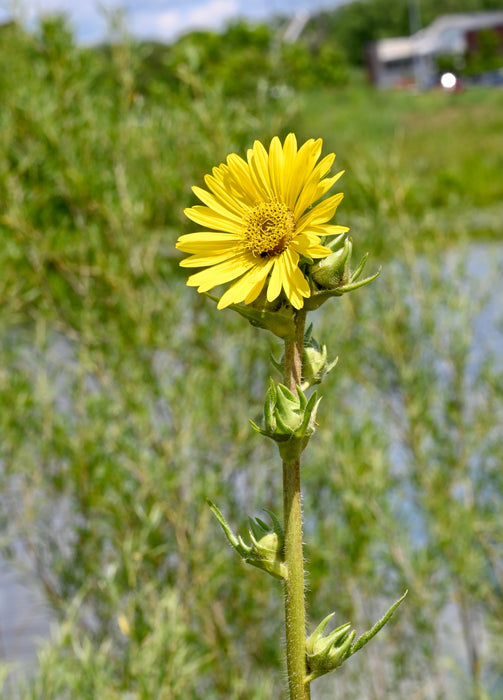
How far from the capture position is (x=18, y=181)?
2688 mm

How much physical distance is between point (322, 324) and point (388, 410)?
0.40 m

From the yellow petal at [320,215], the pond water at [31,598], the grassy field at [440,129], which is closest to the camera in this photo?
the yellow petal at [320,215]

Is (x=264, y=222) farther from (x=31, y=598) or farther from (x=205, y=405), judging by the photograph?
(x=31, y=598)

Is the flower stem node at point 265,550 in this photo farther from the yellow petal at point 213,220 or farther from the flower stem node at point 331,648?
the yellow petal at point 213,220

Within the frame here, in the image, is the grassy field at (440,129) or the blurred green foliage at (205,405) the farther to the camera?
the grassy field at (440,129)

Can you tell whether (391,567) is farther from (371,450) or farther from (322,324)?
(322,324)

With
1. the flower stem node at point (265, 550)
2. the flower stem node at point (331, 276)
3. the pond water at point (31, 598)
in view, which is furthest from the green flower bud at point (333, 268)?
the pond water at point (31, 598)

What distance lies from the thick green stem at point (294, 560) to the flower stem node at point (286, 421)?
0.6 inches

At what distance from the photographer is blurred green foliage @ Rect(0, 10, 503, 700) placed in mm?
2516

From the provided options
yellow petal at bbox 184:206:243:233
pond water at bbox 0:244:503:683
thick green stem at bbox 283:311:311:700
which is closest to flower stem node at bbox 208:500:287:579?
thick green stem at bbox 283:311:311:700

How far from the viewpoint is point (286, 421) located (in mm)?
703

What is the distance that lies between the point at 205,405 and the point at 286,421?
1956 millimetres

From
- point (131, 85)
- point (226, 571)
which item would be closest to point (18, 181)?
point (131, 85)

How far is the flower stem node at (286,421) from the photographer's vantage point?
70 centimetres
